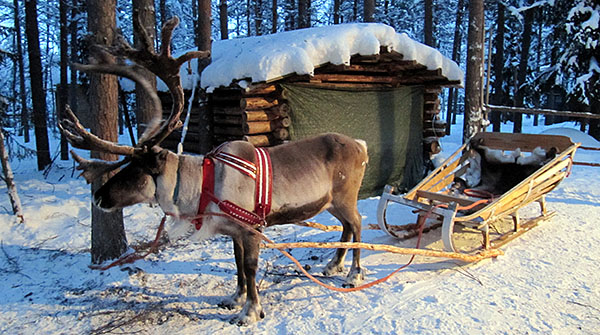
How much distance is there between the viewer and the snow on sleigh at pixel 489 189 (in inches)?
181

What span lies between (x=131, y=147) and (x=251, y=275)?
1455 mm

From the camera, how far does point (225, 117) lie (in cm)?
827

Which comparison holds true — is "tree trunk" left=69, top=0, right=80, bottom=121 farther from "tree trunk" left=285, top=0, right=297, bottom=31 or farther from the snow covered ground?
"tree trunk" left=285, top=0, right=297, bottom=31

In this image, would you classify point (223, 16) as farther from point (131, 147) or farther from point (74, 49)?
point (131, 147)

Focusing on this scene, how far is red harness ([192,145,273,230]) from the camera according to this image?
3.17m

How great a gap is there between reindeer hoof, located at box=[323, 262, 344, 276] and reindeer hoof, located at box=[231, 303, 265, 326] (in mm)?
1071

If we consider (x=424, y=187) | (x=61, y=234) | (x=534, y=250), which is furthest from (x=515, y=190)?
(x=61, y=234)

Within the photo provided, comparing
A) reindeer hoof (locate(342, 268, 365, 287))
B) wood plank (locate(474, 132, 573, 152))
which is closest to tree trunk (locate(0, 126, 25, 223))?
reindeer hoof (locate(342, 268, 365, 287))

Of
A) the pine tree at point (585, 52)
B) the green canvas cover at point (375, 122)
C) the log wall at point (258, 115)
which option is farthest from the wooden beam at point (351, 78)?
the pine tree at point (585, 52)

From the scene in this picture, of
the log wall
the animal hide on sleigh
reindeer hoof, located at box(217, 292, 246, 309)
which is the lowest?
reindeer hoof, located at box(217, 292, 246, 309)

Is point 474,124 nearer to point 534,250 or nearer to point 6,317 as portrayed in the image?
point 534,250

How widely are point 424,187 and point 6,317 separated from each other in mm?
4984

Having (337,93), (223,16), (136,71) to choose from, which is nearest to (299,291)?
(136,71)

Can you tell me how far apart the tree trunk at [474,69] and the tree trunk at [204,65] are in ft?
20.6
